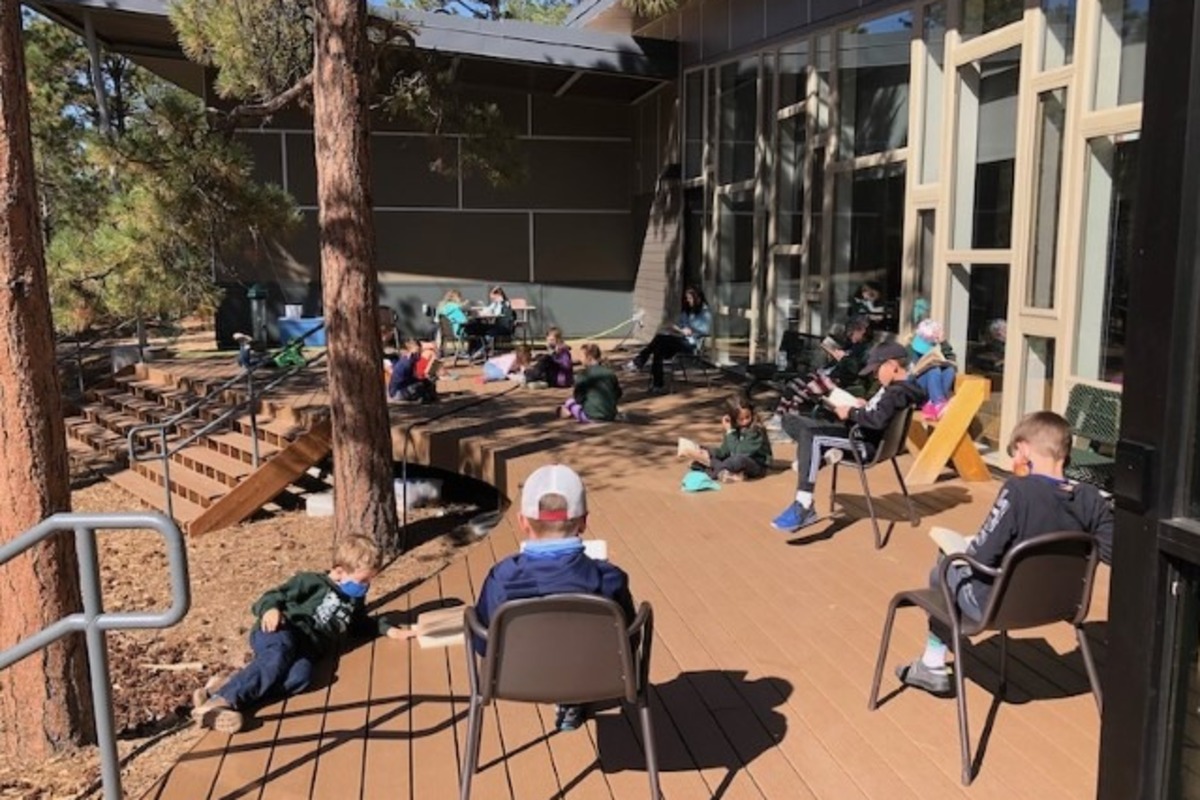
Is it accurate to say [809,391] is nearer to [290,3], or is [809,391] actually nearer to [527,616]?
[527,616]

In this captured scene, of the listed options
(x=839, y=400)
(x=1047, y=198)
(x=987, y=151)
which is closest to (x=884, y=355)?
(x=1047, y=198)

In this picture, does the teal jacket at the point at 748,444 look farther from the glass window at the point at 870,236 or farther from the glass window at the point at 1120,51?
the glass window at the point at 1120,51

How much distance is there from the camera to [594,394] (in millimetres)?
9164

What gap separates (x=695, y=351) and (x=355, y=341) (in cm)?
570

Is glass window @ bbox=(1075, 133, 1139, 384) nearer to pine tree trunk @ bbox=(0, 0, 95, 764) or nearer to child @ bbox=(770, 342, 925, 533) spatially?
child @ bbox=(770, 342, 925, 533)

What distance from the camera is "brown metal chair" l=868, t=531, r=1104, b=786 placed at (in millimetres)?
2914

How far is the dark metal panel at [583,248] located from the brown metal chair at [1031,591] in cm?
1502

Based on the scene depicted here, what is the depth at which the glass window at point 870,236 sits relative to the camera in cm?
885

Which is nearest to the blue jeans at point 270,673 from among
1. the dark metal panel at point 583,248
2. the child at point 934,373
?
the child at point 934,373

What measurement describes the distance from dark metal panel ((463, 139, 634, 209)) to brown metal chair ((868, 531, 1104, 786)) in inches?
599

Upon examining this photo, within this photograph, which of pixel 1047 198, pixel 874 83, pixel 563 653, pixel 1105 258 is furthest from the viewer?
pixel 874 83

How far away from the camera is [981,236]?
24.7 feet

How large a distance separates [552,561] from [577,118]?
15.8 m

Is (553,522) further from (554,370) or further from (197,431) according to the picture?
(554,370)
